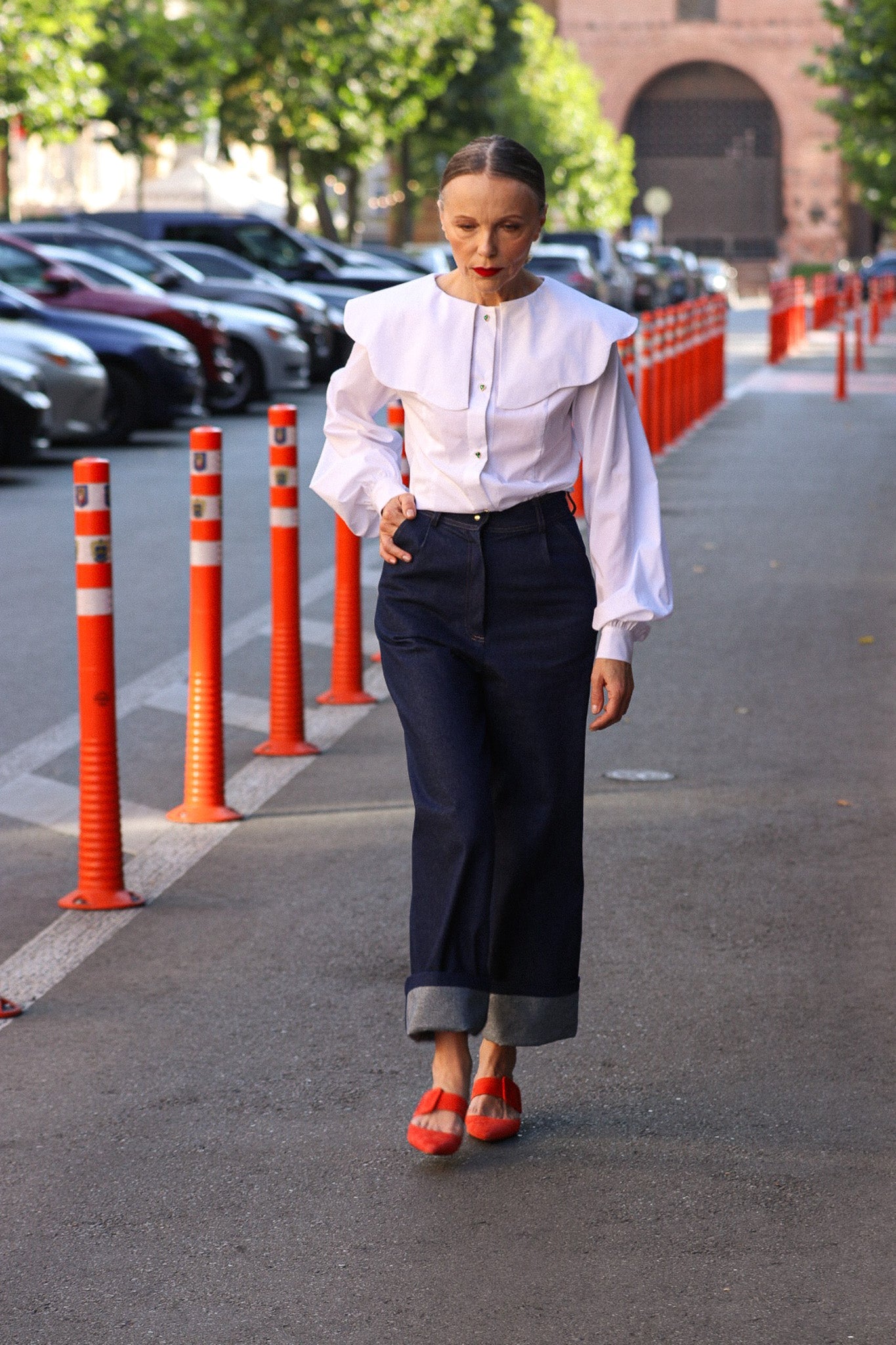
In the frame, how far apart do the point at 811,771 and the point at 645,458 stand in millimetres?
3607

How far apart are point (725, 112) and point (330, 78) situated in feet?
173

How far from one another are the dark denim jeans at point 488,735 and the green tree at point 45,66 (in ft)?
94.9

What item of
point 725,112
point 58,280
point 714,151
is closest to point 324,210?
point 58,280

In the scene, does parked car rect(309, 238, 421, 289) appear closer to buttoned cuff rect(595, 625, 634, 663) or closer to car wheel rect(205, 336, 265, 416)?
car wheel rect(205, 336, 265, 416)

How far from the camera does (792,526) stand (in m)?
14.6

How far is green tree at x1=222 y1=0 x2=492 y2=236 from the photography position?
43562 millimetres

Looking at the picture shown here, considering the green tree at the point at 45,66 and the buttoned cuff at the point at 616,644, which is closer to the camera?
the buttoned cuff at the point at 616,644

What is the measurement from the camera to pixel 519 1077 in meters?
4.74

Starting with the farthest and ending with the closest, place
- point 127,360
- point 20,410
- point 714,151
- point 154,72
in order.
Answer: point 714,151, point 154,72, point 127,360, point 20,410

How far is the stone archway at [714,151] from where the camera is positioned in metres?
93.8

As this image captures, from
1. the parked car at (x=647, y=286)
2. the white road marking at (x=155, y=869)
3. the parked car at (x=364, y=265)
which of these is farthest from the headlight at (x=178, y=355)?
the parked car at (x=647, y=286)

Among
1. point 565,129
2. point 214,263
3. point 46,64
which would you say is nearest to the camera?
point 214,263

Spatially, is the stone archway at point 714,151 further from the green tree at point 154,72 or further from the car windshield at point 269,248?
the car windshield at point 269,248

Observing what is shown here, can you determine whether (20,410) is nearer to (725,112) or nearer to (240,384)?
(240,384)
